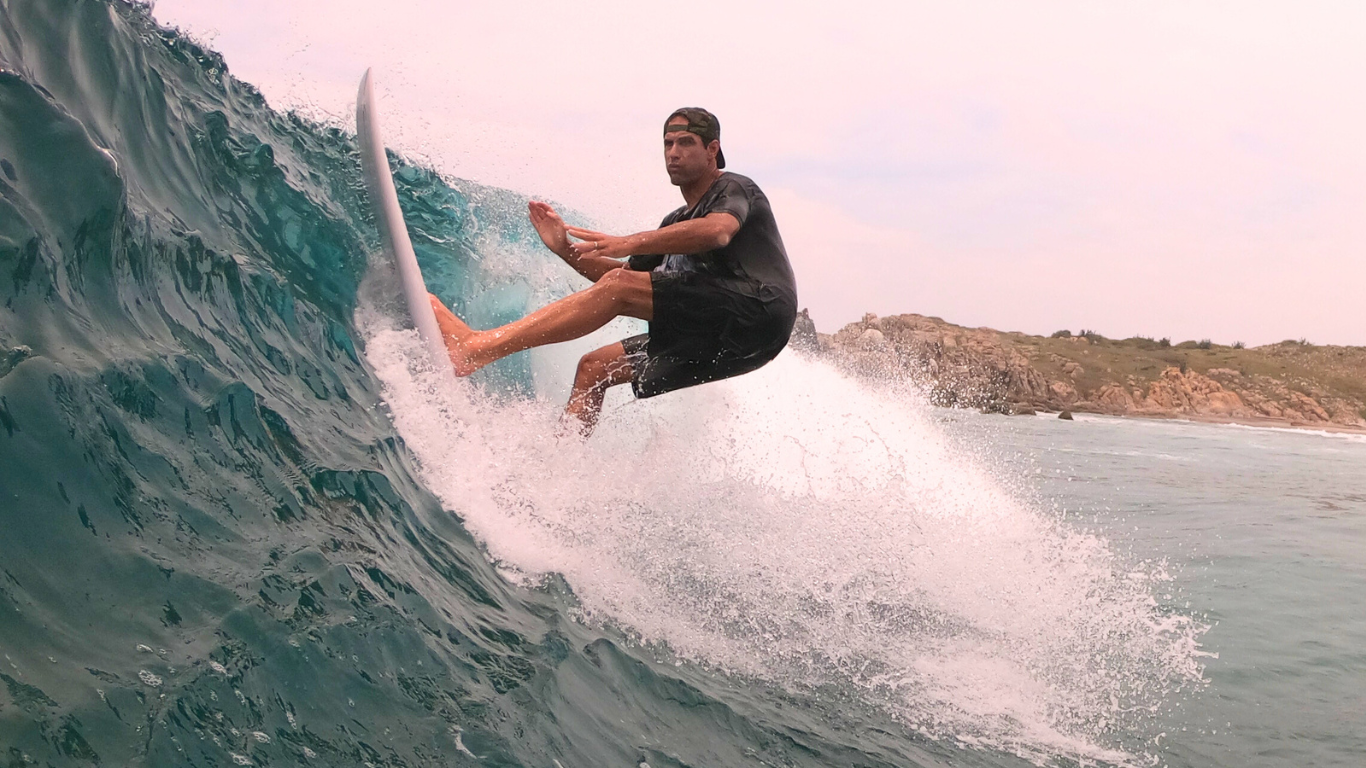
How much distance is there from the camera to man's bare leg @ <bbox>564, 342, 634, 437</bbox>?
5166mm

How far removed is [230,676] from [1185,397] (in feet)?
241

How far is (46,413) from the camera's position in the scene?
2967 mm

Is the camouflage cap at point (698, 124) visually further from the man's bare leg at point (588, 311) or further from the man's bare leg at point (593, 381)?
the man's bare leg at point (593, 381)

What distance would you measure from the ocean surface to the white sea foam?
3 cm

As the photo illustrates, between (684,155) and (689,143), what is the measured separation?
7 cm

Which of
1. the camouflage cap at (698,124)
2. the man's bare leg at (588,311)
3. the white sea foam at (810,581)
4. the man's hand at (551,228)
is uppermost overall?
the camouflage cap at (698,124)

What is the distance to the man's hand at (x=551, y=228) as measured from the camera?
4.95 m

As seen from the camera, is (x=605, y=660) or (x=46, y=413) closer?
(x=46, y=413)

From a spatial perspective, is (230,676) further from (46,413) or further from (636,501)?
(636,501)

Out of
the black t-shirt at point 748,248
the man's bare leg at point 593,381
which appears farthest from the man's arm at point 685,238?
the man's bare leg at point 593,381

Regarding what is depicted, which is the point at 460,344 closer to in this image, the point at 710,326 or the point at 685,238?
the point at 710,326

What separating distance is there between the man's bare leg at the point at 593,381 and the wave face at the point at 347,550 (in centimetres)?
17

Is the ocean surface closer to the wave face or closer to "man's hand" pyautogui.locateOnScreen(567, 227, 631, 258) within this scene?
the wave face

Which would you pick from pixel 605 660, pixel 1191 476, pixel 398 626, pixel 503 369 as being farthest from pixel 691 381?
pixel 1191 476
